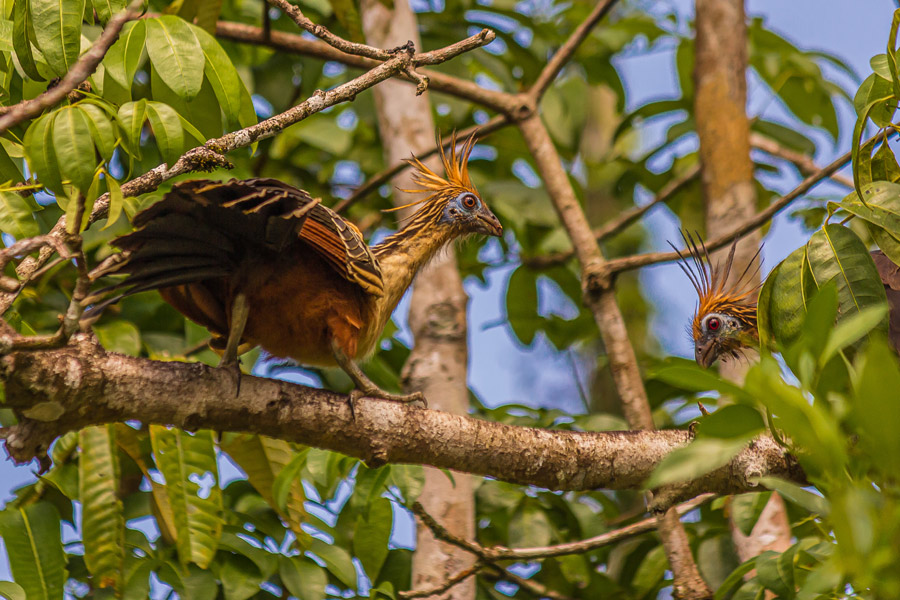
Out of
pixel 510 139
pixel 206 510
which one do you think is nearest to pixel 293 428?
pixel 206 510

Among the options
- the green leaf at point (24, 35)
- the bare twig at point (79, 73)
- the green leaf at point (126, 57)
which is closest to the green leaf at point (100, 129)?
the bare twig at point (79, 73)

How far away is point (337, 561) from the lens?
2.93 metres

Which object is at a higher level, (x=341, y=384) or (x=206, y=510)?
(x=341, y=384)

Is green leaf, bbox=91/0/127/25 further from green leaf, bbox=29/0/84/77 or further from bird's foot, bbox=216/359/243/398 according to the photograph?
bird's foot, bbox=216/359/243/398

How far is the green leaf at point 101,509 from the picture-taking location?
270 centimetres

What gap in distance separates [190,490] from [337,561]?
0.55 m

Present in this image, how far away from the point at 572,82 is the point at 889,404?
13.0ft

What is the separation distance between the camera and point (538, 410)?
3588mm

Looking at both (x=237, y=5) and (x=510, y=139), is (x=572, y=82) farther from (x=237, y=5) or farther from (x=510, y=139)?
(x=237, y=5)

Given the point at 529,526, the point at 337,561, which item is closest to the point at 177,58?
the point at 337,561

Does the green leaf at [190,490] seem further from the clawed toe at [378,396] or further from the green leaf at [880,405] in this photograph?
the green leaf at [880,405]

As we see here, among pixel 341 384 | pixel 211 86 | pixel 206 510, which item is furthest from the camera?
pixel 341 384

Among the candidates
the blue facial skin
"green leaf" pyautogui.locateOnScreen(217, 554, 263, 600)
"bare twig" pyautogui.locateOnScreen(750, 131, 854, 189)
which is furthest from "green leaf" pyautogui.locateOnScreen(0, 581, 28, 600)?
"bare twig" pyautogui.locateOnScreen(750, 131, 854, 189)

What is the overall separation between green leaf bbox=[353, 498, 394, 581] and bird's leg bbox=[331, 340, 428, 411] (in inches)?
15.3
